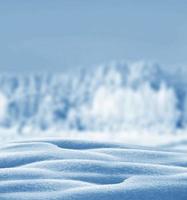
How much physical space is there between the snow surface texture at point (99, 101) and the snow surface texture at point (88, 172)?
24.5 metres

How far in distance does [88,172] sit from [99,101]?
33.1 m

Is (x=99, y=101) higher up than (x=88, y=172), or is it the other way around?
(x=99, y=101)

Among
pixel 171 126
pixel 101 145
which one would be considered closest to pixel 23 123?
pixel 171 126

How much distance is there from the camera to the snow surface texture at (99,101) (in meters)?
29.0

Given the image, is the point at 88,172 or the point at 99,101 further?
the point at 99,101

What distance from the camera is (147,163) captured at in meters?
2.10

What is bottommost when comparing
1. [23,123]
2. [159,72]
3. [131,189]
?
[131,189]

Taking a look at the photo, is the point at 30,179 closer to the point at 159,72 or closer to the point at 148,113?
the point at 159,72

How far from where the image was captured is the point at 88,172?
191 centimetres

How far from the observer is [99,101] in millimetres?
35031

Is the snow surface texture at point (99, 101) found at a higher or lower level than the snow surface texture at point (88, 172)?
higher

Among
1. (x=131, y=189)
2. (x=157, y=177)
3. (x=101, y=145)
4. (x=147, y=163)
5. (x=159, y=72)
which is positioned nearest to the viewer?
(x=131, y=189)

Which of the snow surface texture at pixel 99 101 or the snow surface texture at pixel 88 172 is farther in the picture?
the snow surface texture at pixel 99 101

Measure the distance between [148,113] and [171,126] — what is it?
5.17 metres
